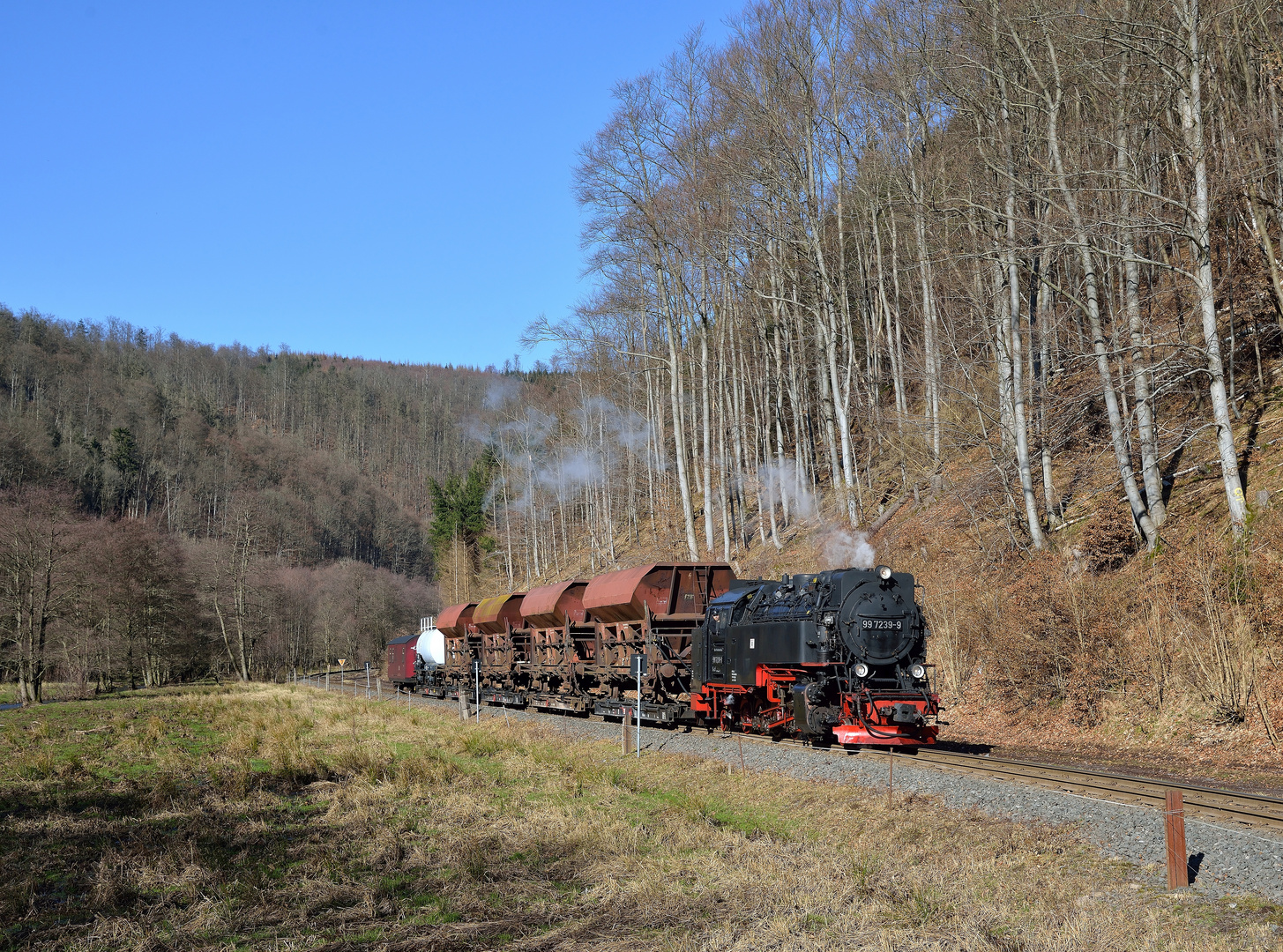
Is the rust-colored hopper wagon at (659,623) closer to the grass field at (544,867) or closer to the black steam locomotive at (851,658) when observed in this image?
the black steam locomotive at (851,658)

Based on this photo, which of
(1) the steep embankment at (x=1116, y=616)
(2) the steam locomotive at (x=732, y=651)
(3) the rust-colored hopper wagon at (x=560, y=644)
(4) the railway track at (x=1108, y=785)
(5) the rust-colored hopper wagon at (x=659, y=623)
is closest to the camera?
(4) the railway track at (x=1108, y=785)

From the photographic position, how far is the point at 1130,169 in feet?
64.3

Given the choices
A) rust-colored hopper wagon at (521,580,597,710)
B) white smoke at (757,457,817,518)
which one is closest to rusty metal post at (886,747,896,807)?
rust-colored hopper wagon at (521,580,597,710)

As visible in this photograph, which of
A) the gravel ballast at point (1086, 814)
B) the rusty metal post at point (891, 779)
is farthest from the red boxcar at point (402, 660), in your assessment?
the rusty metal post at point (891, 779)

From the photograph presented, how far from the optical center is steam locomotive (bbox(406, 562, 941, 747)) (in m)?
15.4

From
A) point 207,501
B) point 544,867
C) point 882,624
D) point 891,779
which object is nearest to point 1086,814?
point 891,779

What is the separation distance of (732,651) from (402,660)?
104 ft

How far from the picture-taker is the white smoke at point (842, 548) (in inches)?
875

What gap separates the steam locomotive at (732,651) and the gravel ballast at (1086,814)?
0.83 meters

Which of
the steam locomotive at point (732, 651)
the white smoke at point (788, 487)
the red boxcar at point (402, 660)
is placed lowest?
the red boxcar at point (402, 660)

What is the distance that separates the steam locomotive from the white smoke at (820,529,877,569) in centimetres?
288

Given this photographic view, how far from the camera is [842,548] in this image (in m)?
25.5

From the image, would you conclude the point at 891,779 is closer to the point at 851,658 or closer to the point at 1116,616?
the point at 851,658

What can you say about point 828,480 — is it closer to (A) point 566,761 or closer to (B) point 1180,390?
(B) point 1180,390
